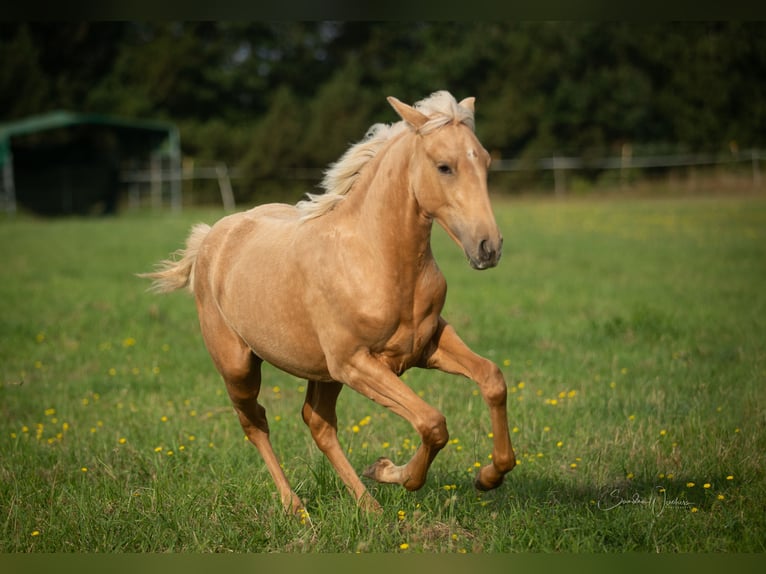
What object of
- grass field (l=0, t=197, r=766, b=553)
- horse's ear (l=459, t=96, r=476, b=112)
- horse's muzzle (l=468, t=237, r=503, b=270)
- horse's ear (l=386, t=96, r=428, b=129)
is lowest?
grass field (l=0, t=197, r=766, b=553)

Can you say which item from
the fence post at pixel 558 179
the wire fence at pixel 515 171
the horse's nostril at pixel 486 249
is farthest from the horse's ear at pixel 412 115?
the fence post at pixel 558 179

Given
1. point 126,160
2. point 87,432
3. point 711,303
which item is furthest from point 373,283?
point 126,160

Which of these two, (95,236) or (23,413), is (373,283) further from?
(95,236)

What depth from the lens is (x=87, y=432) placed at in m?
7.45

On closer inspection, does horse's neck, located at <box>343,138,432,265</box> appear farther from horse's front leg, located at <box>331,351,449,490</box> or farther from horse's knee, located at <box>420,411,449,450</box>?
horse's knee, located at <box>420,411,449,450</box>

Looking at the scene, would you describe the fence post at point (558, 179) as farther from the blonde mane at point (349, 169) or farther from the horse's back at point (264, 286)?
the blonde mane at point (349, 169)

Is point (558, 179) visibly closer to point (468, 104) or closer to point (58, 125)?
point (58, 125)

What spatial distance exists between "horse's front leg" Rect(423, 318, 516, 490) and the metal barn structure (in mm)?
33840

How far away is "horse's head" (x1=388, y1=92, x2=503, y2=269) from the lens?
159 inches

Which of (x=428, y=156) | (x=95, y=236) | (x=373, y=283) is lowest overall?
(x=95, y=236)

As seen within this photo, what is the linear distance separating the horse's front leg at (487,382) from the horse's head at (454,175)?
29.3 inches

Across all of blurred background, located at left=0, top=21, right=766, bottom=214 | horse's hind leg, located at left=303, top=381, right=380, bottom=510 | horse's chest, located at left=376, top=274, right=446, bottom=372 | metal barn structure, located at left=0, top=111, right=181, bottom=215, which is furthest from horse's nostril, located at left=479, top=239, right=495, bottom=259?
metal barn structure, located at left=0, top=111, right=181, bottom=215

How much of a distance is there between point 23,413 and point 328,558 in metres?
5.33

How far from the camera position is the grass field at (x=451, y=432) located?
4867 millimetres
